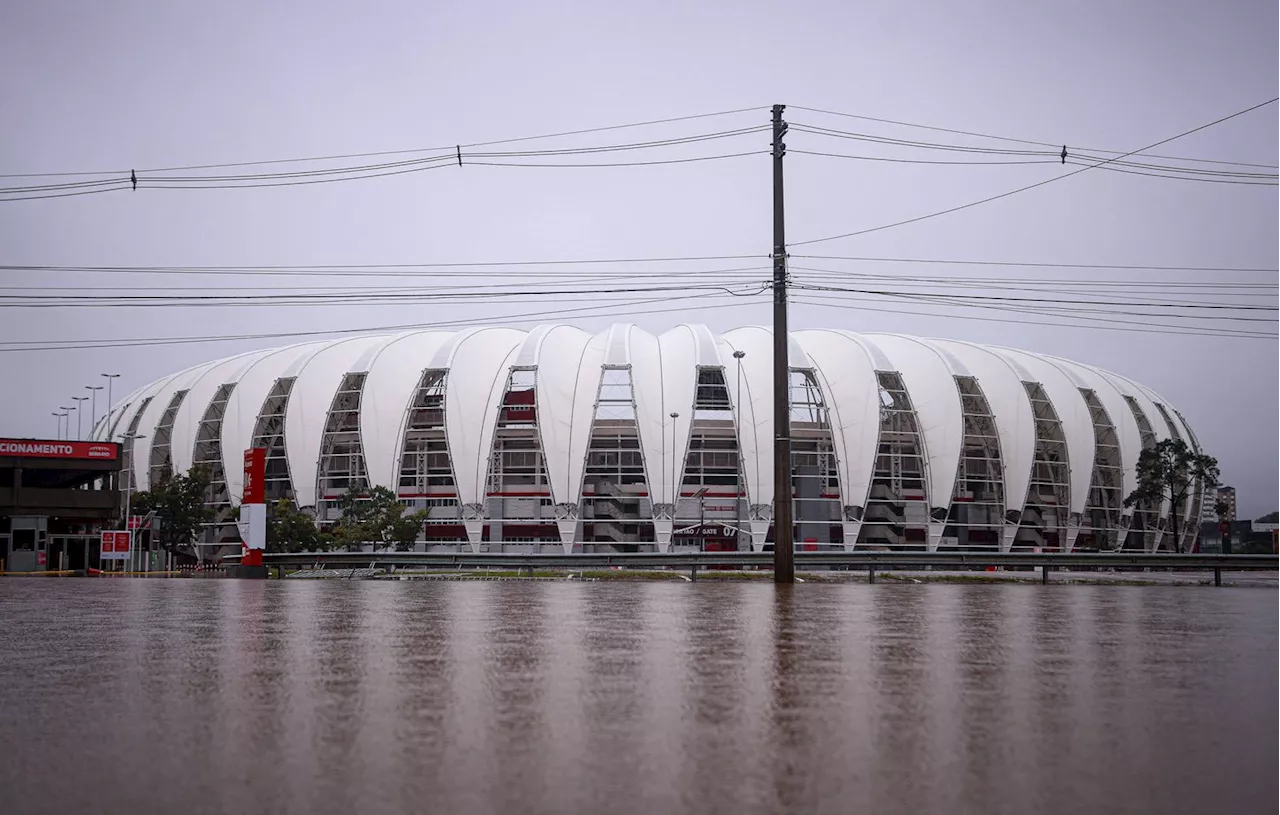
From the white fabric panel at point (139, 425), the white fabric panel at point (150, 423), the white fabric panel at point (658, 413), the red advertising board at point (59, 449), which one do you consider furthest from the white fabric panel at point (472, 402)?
the white fabric panel at point (139, 425)

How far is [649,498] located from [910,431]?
19.3 metres

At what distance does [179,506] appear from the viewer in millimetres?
72125

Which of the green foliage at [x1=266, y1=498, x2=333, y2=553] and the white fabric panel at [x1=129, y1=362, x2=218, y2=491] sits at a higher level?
the white fabric panel at [x1=129, y1=362, x2=218, y2=491]

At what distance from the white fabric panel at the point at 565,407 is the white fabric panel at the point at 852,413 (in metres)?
16.1

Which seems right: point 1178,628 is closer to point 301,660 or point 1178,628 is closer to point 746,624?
point 746,624

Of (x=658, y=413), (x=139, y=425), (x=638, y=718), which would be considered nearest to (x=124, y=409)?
(x=139, y=425)

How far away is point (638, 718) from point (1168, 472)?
275ft

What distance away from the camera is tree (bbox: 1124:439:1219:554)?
80.2 metres

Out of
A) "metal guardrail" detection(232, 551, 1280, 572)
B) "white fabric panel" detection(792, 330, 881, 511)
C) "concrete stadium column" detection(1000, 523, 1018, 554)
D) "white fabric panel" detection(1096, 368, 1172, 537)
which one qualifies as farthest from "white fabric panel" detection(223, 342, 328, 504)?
"white fabric panel" detection(1096, 368, 1172, 537)

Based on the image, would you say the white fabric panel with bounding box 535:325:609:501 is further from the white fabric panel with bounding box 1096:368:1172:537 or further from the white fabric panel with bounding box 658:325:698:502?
the white fabric panel with bounding box 1096:368:1172:537

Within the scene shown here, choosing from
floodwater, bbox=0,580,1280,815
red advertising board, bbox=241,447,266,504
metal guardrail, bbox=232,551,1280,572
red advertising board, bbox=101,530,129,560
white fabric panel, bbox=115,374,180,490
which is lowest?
red advertising board, bbox=101,530,129,560

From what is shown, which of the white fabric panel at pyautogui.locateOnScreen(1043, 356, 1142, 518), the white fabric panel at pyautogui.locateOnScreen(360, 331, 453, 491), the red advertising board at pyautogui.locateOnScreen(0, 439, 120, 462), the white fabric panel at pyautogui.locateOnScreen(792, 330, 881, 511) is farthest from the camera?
the white fabric panel at pyautogui.locateOnScreen(1043, 356, 1142, 518)

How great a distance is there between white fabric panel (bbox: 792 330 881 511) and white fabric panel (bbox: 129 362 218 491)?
50.5 metres

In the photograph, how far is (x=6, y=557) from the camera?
53.1 metres
